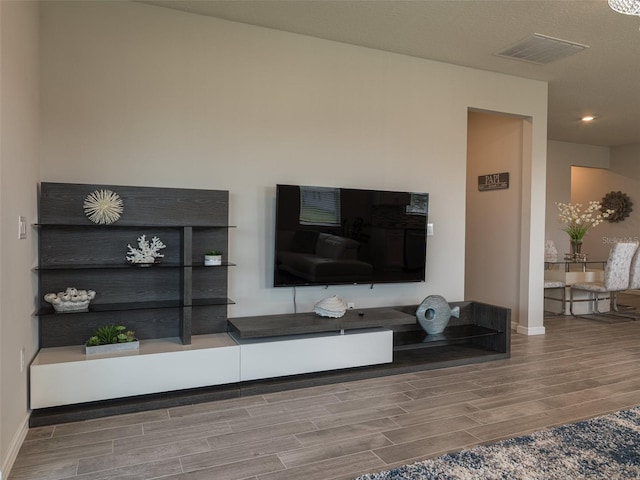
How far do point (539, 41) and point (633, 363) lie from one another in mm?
2961

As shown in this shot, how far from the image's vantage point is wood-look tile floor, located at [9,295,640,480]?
2.22 metres

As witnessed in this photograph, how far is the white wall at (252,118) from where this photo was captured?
10.4 ft

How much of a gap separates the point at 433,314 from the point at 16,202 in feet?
10.5

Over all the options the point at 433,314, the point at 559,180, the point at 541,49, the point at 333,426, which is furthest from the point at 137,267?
the point at 559,180

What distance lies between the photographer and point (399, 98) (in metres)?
4.26

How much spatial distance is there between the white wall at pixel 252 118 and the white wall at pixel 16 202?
0.32 m

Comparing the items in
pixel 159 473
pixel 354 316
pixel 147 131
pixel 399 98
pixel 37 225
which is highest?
pixel 399 98

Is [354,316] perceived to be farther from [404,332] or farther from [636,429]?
[636,429]

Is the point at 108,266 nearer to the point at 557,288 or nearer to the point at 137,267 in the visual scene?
the point at 137,267

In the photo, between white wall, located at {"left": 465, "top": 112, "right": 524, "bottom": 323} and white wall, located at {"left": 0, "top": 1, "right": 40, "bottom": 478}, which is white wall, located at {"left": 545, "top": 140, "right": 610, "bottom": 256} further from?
white wall, located at {"left": 0, "top": 1, "right": 40, "bottom": 478}

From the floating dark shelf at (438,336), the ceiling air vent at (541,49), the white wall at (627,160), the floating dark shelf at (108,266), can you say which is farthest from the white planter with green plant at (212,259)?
the white wall at (627,160)

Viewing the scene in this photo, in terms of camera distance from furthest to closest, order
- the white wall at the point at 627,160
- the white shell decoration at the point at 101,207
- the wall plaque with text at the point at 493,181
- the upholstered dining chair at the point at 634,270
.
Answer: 1. the white wall at the point at 627,160
2. the upholstered dining chair at the point at 634,270
3. the wall plaque with text at the point at 493,181
4. the white shell decoration at the point at 101,207

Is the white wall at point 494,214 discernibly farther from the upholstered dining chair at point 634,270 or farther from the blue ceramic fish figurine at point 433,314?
the upholstered dining chair at point 634,270

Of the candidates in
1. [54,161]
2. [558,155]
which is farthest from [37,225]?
[558,155]
